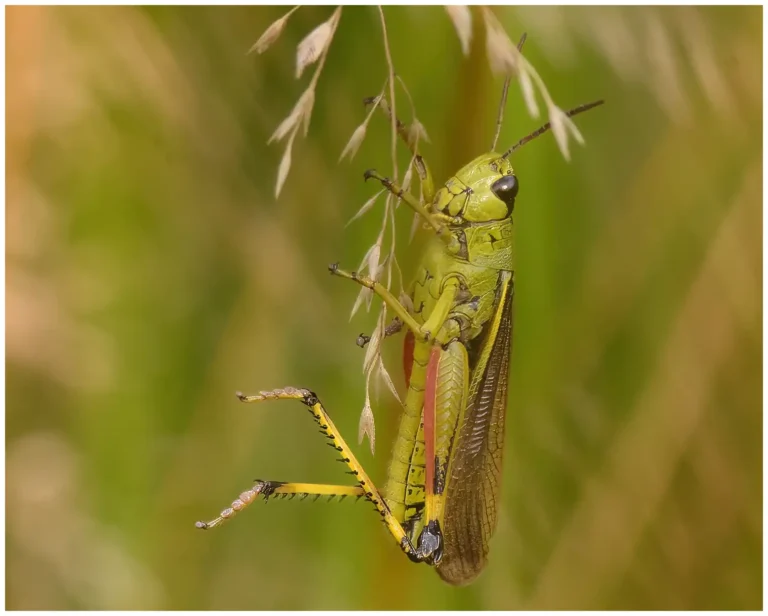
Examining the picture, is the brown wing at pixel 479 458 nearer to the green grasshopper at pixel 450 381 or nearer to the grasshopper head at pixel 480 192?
the green grasshopper at pixel 450 381

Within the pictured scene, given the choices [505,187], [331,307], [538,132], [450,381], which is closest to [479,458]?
[450,381]

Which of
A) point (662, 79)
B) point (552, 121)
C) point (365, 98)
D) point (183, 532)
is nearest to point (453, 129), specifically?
point (365, 98)

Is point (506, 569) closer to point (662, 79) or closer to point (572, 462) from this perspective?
point (572, 462)

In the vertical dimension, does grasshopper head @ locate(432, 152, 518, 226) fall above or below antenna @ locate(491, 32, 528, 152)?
below

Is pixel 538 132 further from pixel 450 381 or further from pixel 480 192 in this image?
pixel 450 381

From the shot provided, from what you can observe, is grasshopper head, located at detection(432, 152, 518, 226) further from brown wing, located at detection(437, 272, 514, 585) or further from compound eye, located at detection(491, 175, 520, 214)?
brown wing, located at detection(437, 272, 514, 585)

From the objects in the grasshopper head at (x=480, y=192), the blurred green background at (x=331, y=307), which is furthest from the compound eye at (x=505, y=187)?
the blurred green background at (x=331, y=307)

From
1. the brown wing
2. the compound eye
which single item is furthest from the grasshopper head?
the brown wing
